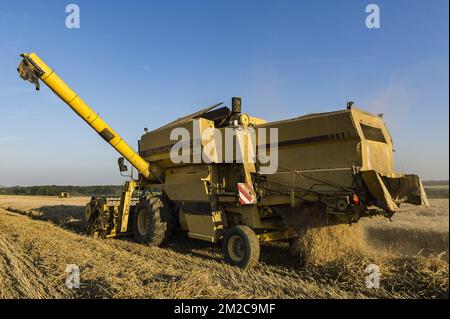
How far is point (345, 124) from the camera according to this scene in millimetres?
5660

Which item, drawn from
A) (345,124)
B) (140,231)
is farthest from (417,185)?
(140,231)

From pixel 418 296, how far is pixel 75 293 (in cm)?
449

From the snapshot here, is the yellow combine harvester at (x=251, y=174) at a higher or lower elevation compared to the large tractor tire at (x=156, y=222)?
higher

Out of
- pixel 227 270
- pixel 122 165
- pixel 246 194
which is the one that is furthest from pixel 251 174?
pixel 122 165

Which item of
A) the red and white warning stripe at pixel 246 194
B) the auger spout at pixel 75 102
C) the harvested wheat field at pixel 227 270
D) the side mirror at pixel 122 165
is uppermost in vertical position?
the auger spout at pixel 75 102

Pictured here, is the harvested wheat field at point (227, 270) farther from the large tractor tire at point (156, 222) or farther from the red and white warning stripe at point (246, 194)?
the red and white warning stripe at point (246, 194)

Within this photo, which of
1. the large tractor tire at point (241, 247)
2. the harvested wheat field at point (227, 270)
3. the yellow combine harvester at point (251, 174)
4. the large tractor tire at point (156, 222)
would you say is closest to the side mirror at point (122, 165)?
the yellow combine harvester at point (251, 174)

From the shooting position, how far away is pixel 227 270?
6.15m

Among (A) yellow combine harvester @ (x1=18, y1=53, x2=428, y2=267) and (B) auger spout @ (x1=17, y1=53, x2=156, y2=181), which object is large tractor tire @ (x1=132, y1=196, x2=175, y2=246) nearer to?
(A) yellow combine harvester @ (x1=18, y1=53, x2=428, y2=267)

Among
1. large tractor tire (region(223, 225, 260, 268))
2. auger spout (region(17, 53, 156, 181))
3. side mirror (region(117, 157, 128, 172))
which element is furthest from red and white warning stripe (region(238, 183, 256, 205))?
side mirror (region(117, 157, 128, 172))

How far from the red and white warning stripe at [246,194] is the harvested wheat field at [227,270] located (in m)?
1.21

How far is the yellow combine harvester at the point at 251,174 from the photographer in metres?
5.63

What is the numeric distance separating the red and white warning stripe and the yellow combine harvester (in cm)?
2

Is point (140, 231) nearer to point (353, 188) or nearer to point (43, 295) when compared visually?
point (43, 295)
